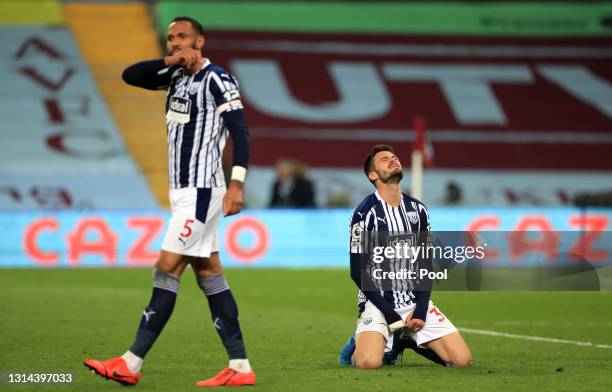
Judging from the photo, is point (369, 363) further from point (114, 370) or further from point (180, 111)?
point (180, 111)

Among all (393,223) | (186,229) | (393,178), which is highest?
(393,178)

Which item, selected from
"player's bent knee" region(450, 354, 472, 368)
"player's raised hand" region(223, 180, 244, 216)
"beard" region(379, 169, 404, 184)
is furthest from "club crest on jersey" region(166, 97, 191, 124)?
"player's bent knee" region(450, 354, 472, 368)

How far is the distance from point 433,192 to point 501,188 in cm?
177

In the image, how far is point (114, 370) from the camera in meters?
6.70

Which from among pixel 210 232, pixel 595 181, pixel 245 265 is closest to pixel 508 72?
pixel 595 181

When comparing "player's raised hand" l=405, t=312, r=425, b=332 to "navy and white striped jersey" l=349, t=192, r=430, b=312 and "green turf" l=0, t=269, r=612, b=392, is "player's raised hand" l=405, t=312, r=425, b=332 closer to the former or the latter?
"navy and white striped jersey" l=349, t=192, r=430, b=312

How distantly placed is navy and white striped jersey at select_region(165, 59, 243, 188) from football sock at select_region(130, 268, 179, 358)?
553 millimetres

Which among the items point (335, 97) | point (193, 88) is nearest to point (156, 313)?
point (193, 88)

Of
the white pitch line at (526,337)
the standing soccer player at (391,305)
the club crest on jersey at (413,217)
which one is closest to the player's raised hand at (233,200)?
the standing soccer player at (391,305)

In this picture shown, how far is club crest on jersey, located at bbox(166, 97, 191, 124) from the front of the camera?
6914 millimetres

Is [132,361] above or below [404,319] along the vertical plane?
below

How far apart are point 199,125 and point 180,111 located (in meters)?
0.14

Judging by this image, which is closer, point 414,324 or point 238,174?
point 238,174

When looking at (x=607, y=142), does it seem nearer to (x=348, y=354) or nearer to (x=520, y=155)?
(x=520, y=155)
